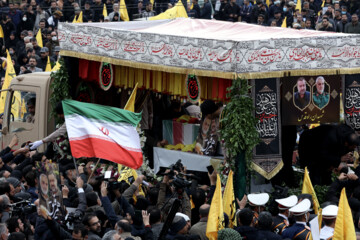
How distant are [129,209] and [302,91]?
3892 mm

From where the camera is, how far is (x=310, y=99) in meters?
14.1

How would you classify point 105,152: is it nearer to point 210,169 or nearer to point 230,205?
point 210,169

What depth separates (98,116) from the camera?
46.6 ft

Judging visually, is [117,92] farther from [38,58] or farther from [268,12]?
[268,12]

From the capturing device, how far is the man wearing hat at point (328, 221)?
35.8ft

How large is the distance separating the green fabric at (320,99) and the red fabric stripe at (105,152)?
2.84m

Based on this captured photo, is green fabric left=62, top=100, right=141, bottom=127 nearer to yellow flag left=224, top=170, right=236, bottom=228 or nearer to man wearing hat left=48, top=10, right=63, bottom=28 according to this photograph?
yellow flag left=224, top=170, right=236, bottom=228

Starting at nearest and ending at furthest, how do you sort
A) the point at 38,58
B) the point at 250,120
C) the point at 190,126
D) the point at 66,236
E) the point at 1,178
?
the point at 66,236 < the point at 1,178 < the point at 250,120 < the point at 190,126 < the point at 38,58

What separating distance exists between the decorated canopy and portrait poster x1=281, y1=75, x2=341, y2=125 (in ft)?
1.15

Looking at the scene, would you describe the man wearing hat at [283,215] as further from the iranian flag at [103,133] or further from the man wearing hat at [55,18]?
the man wearing hat at [55,18]

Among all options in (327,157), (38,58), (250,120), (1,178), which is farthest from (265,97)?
(38,58)

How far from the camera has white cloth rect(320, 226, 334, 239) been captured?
1084 cm

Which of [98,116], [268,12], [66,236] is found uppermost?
[268,12]

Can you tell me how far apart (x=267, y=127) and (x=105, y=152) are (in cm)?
242
